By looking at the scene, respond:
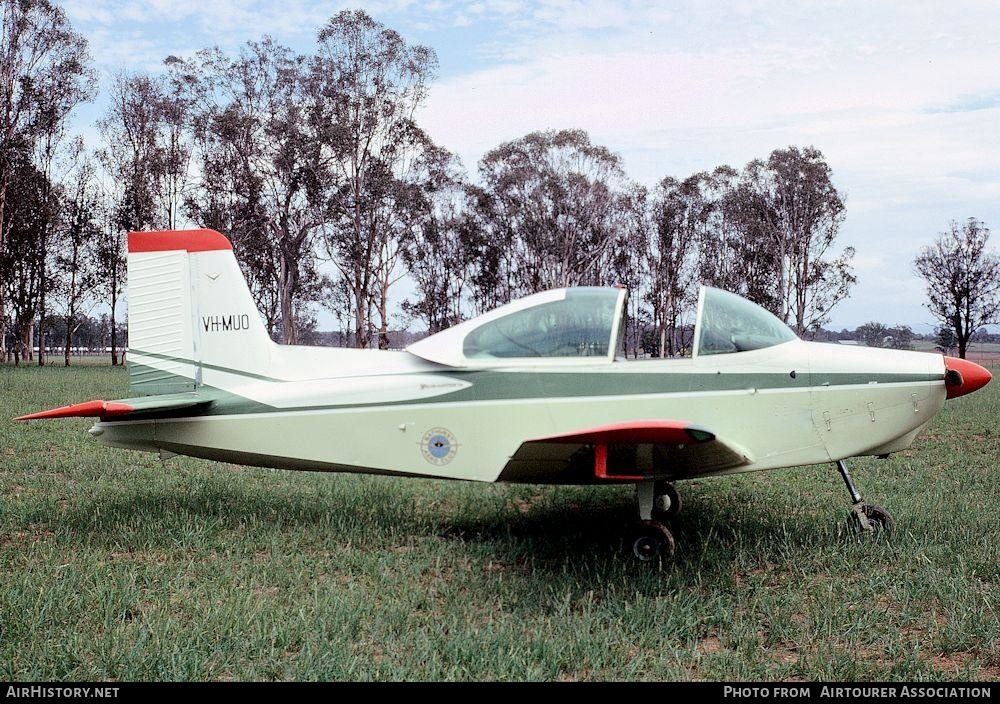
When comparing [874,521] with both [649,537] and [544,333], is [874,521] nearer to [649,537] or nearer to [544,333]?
[649,537]

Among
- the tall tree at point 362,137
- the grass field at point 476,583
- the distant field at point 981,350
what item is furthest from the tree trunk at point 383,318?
the distant field at point 981,350

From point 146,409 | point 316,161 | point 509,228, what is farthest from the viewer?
point 509,228

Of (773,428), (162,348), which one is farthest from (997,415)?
(162,348)

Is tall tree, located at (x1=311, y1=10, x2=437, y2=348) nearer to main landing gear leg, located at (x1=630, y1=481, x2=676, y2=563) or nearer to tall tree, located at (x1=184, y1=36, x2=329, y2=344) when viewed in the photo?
tall tree, located at (x1=184, y1=36, x2=329, y2=344)

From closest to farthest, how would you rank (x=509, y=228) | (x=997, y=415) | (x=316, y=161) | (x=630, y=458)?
(x=630, y=458) → (x=997, y=415) → (x=316, y=161) → (x=509, y=228)

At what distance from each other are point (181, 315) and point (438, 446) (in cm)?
267

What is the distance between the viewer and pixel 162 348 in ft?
19.7

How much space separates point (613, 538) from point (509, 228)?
4242cm

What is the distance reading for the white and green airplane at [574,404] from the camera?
4906mm

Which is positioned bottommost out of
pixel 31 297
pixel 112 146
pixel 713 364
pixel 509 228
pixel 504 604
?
pixel 504 604

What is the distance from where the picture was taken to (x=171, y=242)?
6.07m

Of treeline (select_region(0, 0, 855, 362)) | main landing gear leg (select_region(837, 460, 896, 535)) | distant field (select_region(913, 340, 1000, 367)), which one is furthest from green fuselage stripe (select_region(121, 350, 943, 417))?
distant field (select_region(913, 340, 1000, 367))

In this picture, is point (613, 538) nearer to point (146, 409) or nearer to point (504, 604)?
point (504, 604)

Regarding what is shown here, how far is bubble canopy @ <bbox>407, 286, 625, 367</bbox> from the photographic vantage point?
5023mm
